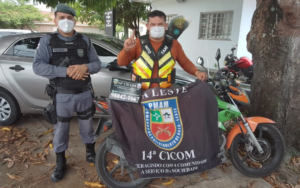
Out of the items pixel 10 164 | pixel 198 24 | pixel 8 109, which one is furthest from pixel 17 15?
pixel 10 164

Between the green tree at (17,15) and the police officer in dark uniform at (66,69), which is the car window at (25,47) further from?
the green tree at (17,15)

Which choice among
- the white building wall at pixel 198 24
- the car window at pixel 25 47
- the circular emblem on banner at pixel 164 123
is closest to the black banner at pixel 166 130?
the circular emblem on banner at pixel 164 123

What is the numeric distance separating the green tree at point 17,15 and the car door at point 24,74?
19397 mm

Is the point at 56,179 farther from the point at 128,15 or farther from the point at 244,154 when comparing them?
the point at 128,15

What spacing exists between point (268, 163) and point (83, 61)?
8.05 feet

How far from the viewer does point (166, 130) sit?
2227 millimetres

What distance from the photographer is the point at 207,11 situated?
9469 mm

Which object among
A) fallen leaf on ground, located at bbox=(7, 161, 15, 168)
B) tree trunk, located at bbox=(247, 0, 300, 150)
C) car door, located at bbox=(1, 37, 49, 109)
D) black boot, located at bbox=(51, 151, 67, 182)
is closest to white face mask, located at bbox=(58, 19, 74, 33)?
black boot, located at bbox=(51, 151, 67, 182)

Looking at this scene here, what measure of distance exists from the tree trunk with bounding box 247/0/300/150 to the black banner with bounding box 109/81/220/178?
4.33 ft

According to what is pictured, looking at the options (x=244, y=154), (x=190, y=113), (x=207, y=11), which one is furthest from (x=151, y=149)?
(x=207, y=11)

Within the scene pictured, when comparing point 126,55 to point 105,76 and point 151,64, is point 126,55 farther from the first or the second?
point 105,76

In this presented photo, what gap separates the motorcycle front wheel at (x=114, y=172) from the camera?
2.37 meters

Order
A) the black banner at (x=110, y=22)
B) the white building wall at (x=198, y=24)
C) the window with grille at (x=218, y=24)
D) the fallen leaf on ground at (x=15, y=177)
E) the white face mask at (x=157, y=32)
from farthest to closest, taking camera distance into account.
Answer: the window with grille at (x=218, y=24)
the white building wall at (x=198, y=24)
the black banner at (x=110, y=22)
the fallen leaf on ground at (x=15, y=177)
the white face mask at (x=157, y=32)

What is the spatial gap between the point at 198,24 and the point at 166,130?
8696 mm
